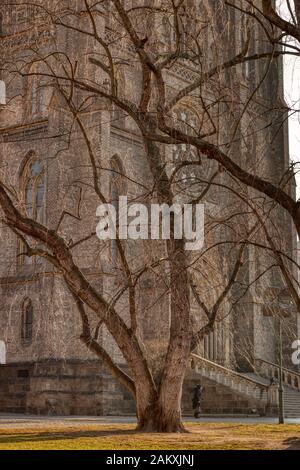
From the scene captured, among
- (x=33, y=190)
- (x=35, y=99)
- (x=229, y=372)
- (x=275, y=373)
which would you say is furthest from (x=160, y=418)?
(x=275, y=373)

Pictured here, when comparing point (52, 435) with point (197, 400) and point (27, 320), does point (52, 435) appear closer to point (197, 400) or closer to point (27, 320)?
point (197, 400)

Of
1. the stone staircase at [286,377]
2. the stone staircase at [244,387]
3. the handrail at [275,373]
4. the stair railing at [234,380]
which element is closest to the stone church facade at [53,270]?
the stone staircase at [244,387]

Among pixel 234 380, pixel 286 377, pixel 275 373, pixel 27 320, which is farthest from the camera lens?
pixel 275 373

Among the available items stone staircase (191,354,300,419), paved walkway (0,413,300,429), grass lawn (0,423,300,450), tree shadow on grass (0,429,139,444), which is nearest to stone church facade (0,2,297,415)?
stone staircase (191,354,300,419)

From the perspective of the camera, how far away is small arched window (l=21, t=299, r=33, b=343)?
3409 cm

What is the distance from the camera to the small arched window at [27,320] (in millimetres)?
34094

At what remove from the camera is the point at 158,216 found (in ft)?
60.7

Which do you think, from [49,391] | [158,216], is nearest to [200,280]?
[158,216]

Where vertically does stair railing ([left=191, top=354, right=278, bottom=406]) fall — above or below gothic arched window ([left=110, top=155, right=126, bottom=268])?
below

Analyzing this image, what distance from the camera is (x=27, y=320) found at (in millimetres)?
34312

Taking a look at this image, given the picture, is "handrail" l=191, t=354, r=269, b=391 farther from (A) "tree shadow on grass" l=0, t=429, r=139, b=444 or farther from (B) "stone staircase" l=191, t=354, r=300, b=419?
(A) "tree shadow on grass" l=0, t=429, r=139, b=444

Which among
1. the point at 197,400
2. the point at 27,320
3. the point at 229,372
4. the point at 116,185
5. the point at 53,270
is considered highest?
the point at 116,185
